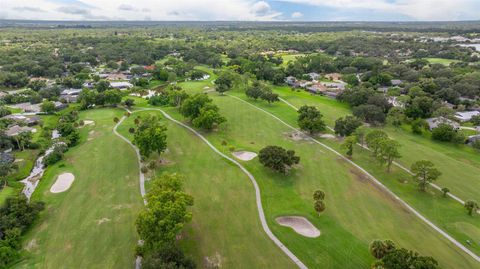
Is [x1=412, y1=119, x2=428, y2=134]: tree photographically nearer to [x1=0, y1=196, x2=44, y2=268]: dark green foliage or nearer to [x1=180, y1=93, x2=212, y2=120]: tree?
[x1=180, y1=93, x2=212, y2=120]: tree

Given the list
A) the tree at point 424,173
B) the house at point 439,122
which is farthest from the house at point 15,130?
the house at point 439,122

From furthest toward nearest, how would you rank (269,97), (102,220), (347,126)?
(269,97)
(347,126)
(102,220)

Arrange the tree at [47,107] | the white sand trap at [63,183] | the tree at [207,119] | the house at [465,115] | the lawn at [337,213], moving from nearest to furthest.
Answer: the lawn at [337,213] < the white sand trap at [63,183] < the tree at [207,119] < the house at [465,115] < the tree at [47,107]

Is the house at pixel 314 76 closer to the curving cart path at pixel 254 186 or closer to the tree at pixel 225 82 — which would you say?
the tree at pixel 225 82

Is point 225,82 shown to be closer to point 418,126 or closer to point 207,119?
point 207,119

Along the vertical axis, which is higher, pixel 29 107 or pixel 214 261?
pixel 214 261

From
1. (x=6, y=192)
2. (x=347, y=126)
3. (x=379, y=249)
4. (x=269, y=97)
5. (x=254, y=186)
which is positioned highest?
(x=347, y=126)

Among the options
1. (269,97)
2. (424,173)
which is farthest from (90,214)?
(269,97)
